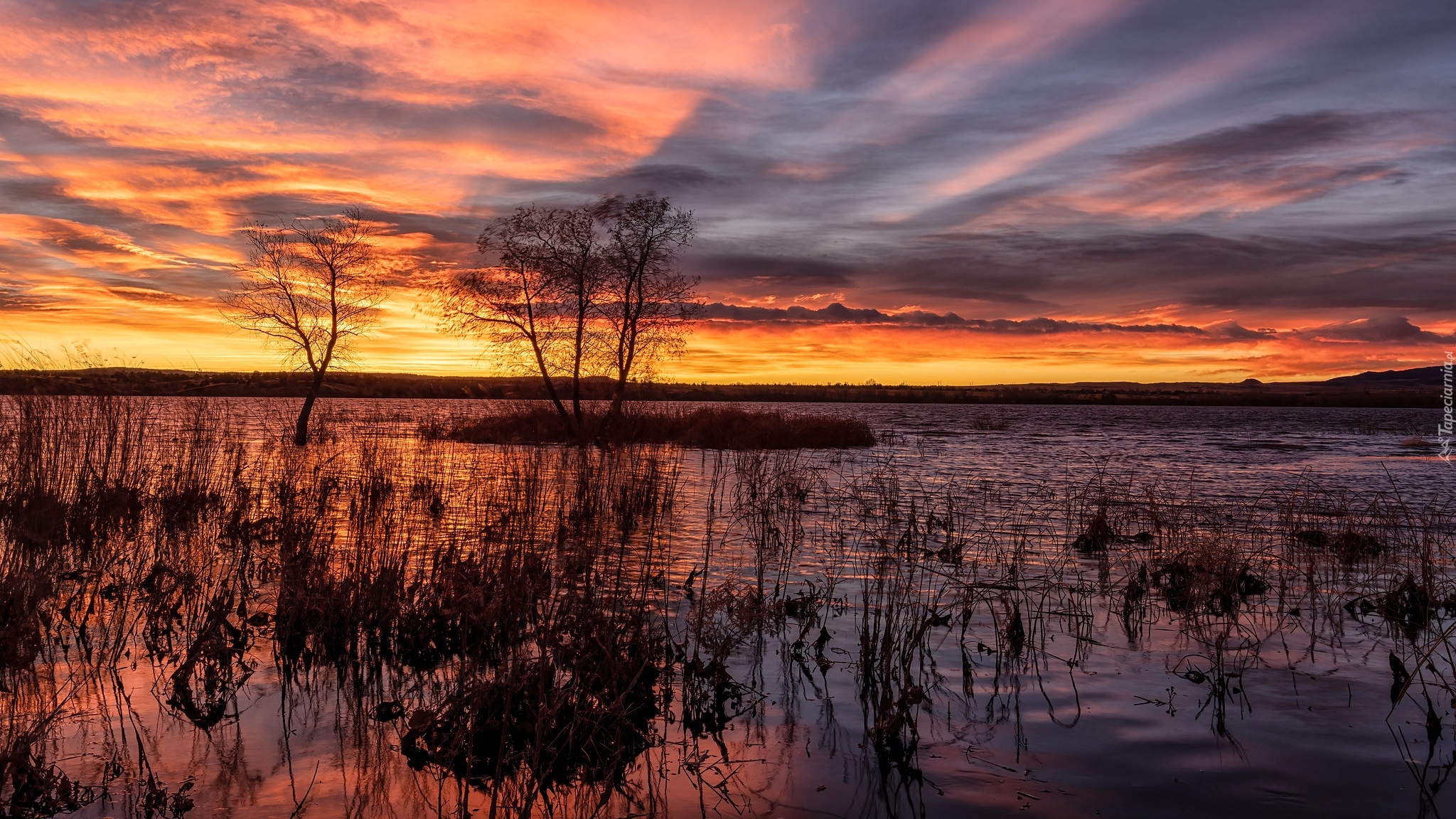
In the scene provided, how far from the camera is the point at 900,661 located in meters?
6.31

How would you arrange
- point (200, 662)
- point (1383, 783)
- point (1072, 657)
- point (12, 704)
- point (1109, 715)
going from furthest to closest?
point (1072, 657) < point (200, 662) < point (1109, 715) < point (12, 704) < point (1383, 783)

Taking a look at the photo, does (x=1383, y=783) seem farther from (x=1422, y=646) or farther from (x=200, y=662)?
(x=200, y=662)

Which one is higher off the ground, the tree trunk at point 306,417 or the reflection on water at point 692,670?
the tree trunk at point 306,417

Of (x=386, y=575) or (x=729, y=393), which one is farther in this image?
(x=729, y=393)

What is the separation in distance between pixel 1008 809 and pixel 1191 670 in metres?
3.32

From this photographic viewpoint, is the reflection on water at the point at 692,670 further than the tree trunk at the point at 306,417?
No

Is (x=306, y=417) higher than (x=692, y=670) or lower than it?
higher

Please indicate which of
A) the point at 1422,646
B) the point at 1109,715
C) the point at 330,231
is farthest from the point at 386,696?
the point at 330,231

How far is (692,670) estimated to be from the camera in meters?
6.04

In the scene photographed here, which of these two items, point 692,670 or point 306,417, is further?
point 306,417

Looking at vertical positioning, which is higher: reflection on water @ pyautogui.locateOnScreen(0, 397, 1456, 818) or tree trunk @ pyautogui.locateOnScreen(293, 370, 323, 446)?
tree trunk @ pyautogui.locateOnScreen(293, 370, 323, 446)

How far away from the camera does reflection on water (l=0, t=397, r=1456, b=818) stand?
454 centimetres

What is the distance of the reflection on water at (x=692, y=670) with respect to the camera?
4.54 m

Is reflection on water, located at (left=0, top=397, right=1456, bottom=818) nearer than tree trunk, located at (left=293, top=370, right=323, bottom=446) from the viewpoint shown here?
Yes
